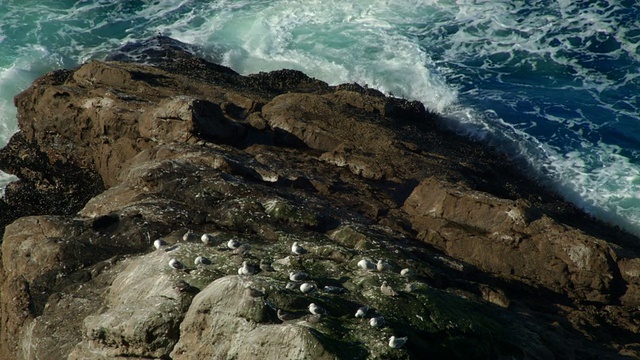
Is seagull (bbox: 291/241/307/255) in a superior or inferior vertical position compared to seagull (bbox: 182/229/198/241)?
superior

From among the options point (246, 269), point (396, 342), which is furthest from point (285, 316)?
point (396, 342)

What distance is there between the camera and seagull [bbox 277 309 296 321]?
32.6ft

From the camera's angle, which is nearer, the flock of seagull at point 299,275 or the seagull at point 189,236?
the flock of seagull at point 299,275

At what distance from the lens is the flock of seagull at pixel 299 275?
32.9 ft

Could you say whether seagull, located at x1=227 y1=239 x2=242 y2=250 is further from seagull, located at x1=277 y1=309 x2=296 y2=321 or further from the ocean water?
the ocean water

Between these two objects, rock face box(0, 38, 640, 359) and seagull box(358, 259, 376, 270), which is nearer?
rock face box(0, 38, 640, 359)

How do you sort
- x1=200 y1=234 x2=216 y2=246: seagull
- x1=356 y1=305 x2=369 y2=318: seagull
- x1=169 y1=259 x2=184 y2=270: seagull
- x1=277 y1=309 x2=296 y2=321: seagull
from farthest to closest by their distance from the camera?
x1=200 y1=234 x2=216 y2=246: seagull
x1=169 y1=259 x2=184 y2=270: seagull
x1=356 y1=305 x2=369 y2=318: seagull
x1=277 y1=309 x2=296 y2=321: seagull

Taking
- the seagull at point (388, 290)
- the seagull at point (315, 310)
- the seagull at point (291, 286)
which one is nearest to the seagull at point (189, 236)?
the seagull at point (291, 286)

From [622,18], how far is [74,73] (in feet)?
88.2

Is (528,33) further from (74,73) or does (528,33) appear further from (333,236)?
(333,236)

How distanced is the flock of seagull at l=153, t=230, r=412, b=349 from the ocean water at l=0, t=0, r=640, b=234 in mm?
13306

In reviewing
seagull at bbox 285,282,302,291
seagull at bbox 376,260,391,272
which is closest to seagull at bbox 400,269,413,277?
seagull at bbox 376,260,391,272

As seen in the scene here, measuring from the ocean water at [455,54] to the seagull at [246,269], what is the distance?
14948 millimetres

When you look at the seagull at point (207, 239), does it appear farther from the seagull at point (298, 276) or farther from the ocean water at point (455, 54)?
the ocean water at point (455, 54)
